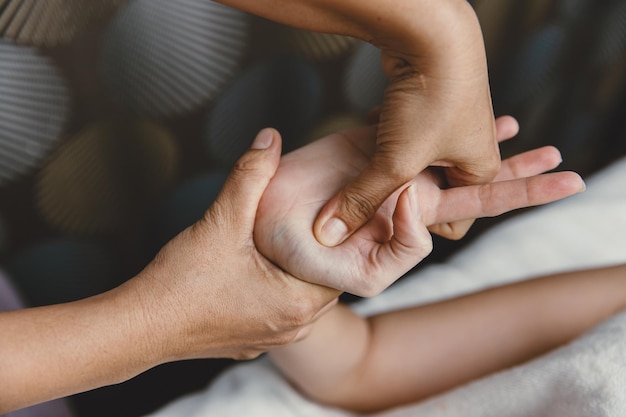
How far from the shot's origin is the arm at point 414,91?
0.52 meters

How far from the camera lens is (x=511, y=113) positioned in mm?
1401

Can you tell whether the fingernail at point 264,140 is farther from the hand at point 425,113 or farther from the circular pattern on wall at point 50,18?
the circular pattern on wall at point 50,18

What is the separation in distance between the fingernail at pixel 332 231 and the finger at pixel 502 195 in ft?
0.36

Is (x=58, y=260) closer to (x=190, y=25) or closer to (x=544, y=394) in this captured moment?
(x=190, y=25)

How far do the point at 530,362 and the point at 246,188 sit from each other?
0.45 meters

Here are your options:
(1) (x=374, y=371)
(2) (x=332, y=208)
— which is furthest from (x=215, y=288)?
(1) (x=374, y=371)

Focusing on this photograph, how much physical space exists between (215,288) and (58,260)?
496 mm

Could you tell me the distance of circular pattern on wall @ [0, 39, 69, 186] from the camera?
2.62 ft

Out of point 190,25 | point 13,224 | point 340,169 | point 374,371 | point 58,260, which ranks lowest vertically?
point 374,371

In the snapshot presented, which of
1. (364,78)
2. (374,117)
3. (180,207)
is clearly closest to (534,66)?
(364,78)

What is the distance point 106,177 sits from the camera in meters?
0.97

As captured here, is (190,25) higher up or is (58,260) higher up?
(190,25)

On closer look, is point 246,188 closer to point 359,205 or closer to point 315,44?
point 359,205

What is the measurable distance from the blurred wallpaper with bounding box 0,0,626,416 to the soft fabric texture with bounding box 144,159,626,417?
1.08 ft
